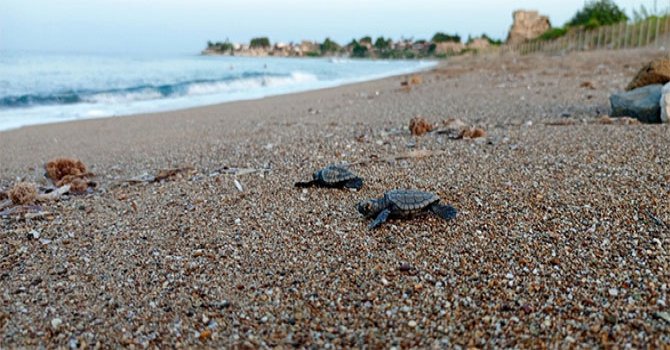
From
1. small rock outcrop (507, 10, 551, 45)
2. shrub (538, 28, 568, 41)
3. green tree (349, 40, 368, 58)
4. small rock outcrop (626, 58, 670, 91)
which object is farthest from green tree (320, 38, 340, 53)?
small rock outcrop (626, 58, 670, 91)

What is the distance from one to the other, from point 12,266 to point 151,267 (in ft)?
2.64

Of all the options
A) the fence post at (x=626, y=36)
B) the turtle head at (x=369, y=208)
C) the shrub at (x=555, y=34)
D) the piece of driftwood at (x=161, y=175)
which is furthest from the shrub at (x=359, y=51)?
the turtle head at (x=369, y=208)

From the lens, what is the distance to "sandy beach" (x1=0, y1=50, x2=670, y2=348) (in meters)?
2.01

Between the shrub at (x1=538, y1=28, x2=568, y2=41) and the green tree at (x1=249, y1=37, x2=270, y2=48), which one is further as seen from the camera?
the green tree at (x1=249, y1=37, x2=270, y2=48)

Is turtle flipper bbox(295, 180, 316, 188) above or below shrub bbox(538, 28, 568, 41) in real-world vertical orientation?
below

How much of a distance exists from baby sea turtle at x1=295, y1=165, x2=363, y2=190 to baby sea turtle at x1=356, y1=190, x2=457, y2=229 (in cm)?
66

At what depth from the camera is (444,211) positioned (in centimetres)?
304

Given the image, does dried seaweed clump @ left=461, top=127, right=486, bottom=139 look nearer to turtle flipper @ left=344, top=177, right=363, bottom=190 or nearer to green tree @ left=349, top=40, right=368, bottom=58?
turtle flipper @ left=344, top=177, right=363, bottom=190

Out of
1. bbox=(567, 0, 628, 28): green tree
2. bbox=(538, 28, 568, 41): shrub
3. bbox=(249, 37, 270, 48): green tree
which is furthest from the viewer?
bbox=(249, 37, 270, 48): green tree

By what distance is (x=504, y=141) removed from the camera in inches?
200

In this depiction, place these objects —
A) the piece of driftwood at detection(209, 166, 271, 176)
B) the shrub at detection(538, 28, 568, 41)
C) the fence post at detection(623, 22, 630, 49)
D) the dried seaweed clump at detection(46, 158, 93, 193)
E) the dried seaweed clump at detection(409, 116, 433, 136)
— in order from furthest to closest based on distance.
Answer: the shrub at detection(538, 28, 568, 41) → the fence post at detection(623, 22, 630, 49) → the dried seaweed clump at detection(409, 116, 433, 136) → the dried seaweed clump at detection(46, 158, 93, 193) → the piece of driftwood at detection(209, 166, 271, 176)

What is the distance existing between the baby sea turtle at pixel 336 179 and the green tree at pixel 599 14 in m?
43.2

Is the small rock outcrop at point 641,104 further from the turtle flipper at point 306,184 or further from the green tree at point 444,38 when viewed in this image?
the green tree at point 444,38

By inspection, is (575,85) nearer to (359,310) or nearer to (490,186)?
(490,186)
